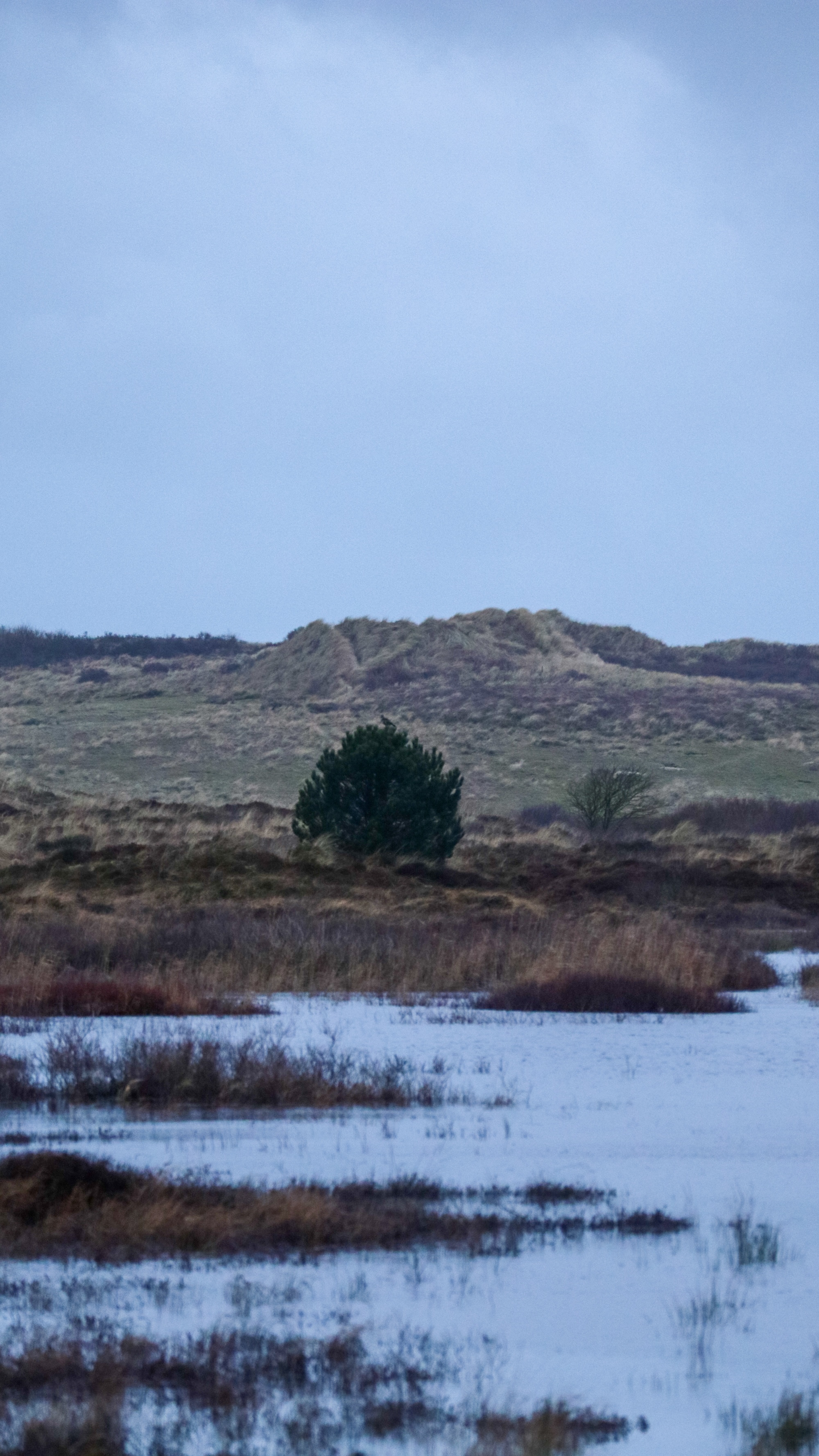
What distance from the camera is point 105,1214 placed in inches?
245

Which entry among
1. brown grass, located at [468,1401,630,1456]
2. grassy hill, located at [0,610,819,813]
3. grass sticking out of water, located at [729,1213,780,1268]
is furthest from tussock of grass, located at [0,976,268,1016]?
grassy hill, located at [0,610,819,813]

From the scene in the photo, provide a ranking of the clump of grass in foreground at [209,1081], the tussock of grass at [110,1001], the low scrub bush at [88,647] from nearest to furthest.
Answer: the clump of grass in foreground at [209,1081], the tussock of grass at [110,1001], the low scrub bush at [88,647]

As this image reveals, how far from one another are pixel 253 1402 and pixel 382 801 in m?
22.6

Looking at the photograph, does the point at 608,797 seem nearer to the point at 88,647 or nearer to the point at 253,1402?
the point at 253,1402

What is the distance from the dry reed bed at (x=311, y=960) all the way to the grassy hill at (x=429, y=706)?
26398 mm

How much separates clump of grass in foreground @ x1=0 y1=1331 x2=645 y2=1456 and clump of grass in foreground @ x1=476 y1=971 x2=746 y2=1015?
Result: 8.91 m

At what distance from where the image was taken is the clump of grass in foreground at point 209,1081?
929 centimetres

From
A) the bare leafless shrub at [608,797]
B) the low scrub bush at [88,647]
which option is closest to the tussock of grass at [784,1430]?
the bare leafless shrub at [608,797]

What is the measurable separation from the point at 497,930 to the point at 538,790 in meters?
30.2

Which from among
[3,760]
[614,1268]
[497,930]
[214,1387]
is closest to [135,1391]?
[214,1387]

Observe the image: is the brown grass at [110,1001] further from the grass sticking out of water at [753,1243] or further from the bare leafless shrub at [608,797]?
the bare leafless shrub at [608,797]

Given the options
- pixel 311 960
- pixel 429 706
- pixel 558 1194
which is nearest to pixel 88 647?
pixel 429 706

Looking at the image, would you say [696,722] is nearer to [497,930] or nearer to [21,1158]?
[497,930]

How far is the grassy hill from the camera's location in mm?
50625
